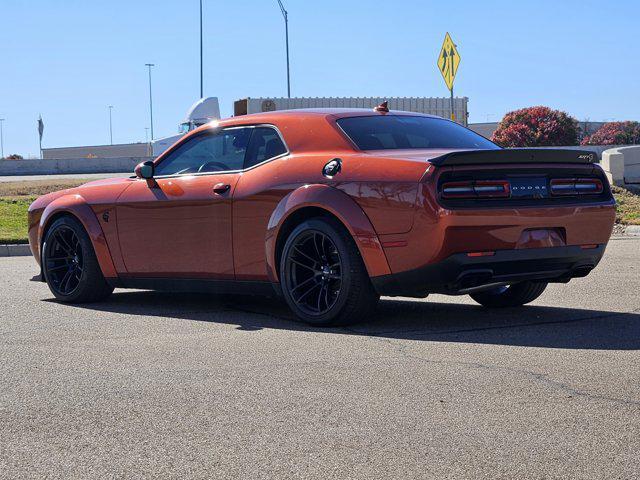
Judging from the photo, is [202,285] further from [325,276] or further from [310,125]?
[310,125]

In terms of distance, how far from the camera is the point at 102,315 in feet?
26.7

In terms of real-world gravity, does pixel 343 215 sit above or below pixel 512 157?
below

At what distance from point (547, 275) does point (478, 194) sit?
0.84 meters

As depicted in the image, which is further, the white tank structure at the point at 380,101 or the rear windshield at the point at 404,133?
the white tank structure at the point at 380,101

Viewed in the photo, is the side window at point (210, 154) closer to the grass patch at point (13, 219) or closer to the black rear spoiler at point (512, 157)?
the black rear spoiler at point (512, 157)

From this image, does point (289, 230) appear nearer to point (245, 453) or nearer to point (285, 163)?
point (285, 163)

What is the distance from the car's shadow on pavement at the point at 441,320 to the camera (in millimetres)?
6484

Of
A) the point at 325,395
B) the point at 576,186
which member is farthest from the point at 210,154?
the point at 325,395

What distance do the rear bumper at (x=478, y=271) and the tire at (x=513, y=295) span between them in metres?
1.01

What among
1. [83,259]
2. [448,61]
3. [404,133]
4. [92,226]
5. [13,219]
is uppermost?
[448,61]

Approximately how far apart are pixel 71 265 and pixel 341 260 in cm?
305

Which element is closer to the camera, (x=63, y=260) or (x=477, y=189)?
(x=477, y=189)

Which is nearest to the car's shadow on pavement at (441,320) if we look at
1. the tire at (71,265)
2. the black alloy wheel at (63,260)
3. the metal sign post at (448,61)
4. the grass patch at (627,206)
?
the tire at (71,265)

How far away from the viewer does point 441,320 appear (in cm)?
747
